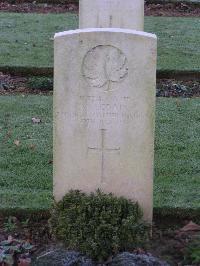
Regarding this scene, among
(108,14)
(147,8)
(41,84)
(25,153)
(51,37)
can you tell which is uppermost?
(147,8)

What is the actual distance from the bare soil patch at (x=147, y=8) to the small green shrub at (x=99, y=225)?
43.0 ft

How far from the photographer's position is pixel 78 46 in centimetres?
477

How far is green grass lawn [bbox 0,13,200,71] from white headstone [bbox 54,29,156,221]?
20.8ft

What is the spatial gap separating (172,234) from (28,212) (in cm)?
115

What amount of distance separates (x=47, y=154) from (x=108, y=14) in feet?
7.73

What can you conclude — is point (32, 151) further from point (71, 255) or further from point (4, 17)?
point (4, 17)

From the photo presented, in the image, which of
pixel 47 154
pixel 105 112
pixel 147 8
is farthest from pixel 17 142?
pixel 147 8

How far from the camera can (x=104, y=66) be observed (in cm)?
484

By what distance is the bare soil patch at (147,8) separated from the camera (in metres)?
17.9

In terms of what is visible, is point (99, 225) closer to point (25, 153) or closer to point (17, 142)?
point (25, 153)

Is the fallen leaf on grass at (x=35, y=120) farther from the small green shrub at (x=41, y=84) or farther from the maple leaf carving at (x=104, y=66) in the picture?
the maple leaf carving at (x=104, y=66)

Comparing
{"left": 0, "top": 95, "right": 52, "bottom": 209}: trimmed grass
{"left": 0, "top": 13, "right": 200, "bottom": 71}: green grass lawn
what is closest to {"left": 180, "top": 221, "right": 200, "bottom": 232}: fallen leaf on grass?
{"left": 0, "top": 95, "right": 52, "bottom": 209}: trimmed grass

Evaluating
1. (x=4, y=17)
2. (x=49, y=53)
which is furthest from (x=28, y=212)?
(x=4, y=17)

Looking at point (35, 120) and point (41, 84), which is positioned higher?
point (41, 84)
